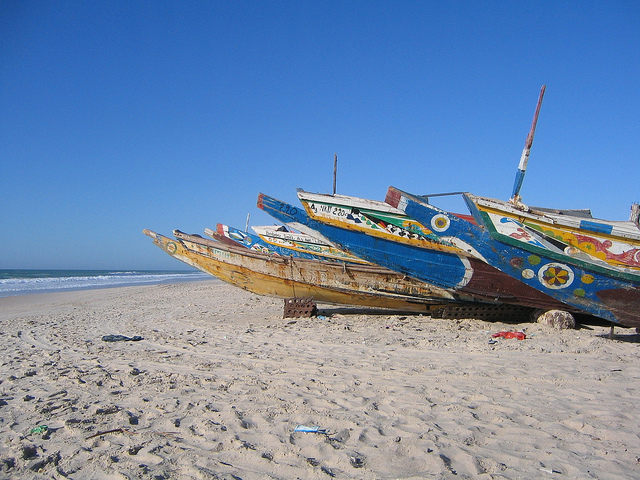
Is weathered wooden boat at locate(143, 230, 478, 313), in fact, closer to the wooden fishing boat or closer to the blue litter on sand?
the wooden fishing boat

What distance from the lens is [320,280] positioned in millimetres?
9570

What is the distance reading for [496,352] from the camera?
4980mm

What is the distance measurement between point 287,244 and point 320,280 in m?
4.60

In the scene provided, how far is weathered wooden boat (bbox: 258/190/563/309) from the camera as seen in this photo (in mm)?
7289

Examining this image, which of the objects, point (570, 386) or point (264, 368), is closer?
point (570, 386)

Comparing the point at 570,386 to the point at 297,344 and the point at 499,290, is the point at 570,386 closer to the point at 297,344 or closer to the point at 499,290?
the point at 297,344

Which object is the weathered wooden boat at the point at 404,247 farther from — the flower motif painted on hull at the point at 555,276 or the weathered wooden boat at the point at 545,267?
the flower motif painted on hull at the point at 555,276

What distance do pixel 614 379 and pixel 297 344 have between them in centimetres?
362

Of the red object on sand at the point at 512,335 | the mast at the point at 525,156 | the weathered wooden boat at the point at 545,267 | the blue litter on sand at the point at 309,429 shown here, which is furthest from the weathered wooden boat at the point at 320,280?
the blue litter on sand at the point at 309,429

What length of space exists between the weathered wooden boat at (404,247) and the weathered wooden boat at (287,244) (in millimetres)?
3591

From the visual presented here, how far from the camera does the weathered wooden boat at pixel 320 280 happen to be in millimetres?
8688

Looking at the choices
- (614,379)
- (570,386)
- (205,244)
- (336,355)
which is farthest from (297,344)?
(205,244)

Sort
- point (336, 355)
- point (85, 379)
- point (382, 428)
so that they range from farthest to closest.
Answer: point (336, 355) < point (85, 379) < point (382, 428)

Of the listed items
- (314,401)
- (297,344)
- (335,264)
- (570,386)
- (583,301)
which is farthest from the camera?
(335,264)
